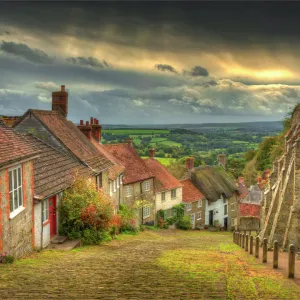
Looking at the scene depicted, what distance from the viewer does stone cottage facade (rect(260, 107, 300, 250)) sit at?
73.4ft

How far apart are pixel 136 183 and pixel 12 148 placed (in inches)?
947

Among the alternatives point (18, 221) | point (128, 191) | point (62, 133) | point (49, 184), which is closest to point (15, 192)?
point (18, 221)

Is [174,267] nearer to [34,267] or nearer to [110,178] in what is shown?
[34,267]

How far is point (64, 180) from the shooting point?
62.2 ft

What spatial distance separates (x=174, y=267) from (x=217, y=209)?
4018 centimetres

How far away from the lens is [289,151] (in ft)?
90.0

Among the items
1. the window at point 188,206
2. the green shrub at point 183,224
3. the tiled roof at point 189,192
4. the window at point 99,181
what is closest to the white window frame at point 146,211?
the green shrub at point 183,224

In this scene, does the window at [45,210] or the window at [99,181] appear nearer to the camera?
the window at [45,210]

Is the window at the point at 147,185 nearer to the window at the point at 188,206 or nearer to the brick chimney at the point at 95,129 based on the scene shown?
the brick chimney at the point at 95,129

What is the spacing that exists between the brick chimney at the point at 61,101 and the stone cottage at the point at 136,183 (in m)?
8.76

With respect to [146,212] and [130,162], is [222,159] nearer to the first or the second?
[146,212]

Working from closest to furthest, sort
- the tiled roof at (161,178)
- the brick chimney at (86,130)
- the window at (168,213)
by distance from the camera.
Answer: the brick chimney at (86,130) < the tiled roof at (161,178) < the window at (168,213)

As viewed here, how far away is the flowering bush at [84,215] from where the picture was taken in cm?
1841

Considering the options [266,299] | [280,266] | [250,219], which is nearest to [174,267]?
[266,299]
